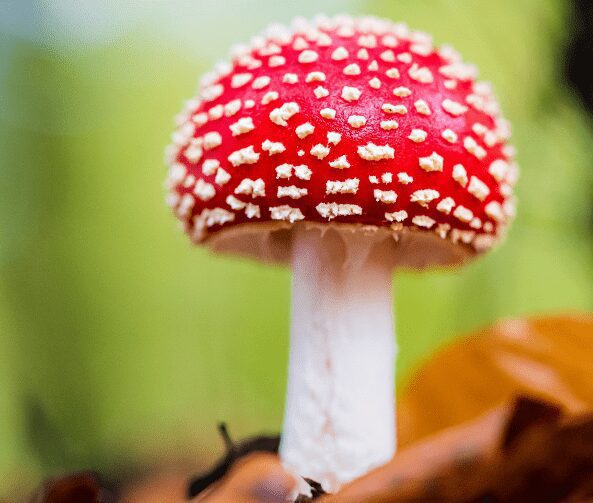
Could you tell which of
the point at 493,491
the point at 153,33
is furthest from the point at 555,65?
the point at 153,33

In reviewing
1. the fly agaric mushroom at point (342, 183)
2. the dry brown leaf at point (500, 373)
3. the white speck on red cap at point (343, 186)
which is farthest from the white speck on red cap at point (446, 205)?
the dry brown leaf at point (500, 373)

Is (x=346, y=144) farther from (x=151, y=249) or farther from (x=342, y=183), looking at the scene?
(x=151, y=249)

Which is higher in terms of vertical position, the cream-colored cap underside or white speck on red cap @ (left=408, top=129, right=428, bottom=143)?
white speck on red cap @ (left=408, top=129, right=428, bottom=143)

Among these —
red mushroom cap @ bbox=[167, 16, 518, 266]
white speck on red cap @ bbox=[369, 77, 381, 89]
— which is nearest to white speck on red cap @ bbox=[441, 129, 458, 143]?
red mushroom cap @ bbox=[167, 16, 518, 266]

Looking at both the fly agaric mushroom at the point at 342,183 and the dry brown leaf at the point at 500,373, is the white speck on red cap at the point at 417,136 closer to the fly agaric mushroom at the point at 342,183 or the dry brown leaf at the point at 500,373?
the fly agaric mushroom at the point at 342,183

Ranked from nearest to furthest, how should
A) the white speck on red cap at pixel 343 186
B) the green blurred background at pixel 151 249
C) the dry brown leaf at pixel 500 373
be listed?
the white speck on red cap at pixel 343 186 → the dry brown leaf at pixel 500 373 → the green blurred background at pixel 151 249

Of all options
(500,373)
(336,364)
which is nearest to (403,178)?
(336,364)

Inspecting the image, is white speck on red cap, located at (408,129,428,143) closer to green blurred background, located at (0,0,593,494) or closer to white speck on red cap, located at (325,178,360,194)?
white speck on red cap, located at (325,178,360,194)
